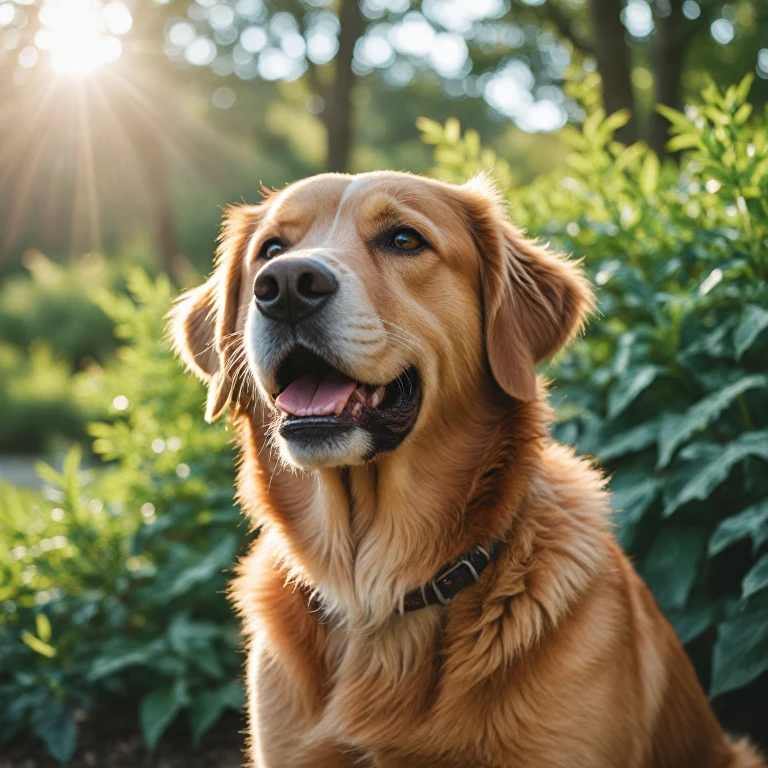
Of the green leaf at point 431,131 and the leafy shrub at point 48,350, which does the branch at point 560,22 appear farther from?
the green leaf at point 431,131

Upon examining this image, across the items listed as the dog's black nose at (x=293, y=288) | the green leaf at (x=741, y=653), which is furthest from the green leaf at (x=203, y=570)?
the green leaf at (x=741, y=653)

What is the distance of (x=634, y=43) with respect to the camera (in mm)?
18172

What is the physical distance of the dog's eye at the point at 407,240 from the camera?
2.68 metres

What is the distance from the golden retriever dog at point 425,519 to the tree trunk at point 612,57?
614 centimetres

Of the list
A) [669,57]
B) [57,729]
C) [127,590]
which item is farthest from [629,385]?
[669,57]

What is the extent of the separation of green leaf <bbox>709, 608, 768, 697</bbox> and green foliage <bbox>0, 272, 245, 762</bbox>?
2077mm

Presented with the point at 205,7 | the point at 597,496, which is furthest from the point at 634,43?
the point at 597,496

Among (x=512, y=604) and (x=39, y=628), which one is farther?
(x=39, y=628)

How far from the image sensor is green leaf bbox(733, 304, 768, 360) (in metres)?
2.82

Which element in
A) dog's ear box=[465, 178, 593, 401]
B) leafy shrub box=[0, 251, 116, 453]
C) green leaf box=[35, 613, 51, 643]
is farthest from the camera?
leafy shrub box=[0, 251, 116, 453]

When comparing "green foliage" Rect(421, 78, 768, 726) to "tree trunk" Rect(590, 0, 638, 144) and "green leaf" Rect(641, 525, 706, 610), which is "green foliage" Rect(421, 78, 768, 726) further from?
"tree trunk" Rect(590, 0, 638, 144)

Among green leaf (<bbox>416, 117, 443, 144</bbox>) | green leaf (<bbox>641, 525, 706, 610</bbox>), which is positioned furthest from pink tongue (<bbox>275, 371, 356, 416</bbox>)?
green leaf (<bbox>416, 117, 443, 144</bbox>)

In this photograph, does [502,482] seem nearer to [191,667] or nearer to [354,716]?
[354,716]

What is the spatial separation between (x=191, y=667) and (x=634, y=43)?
1789cm
